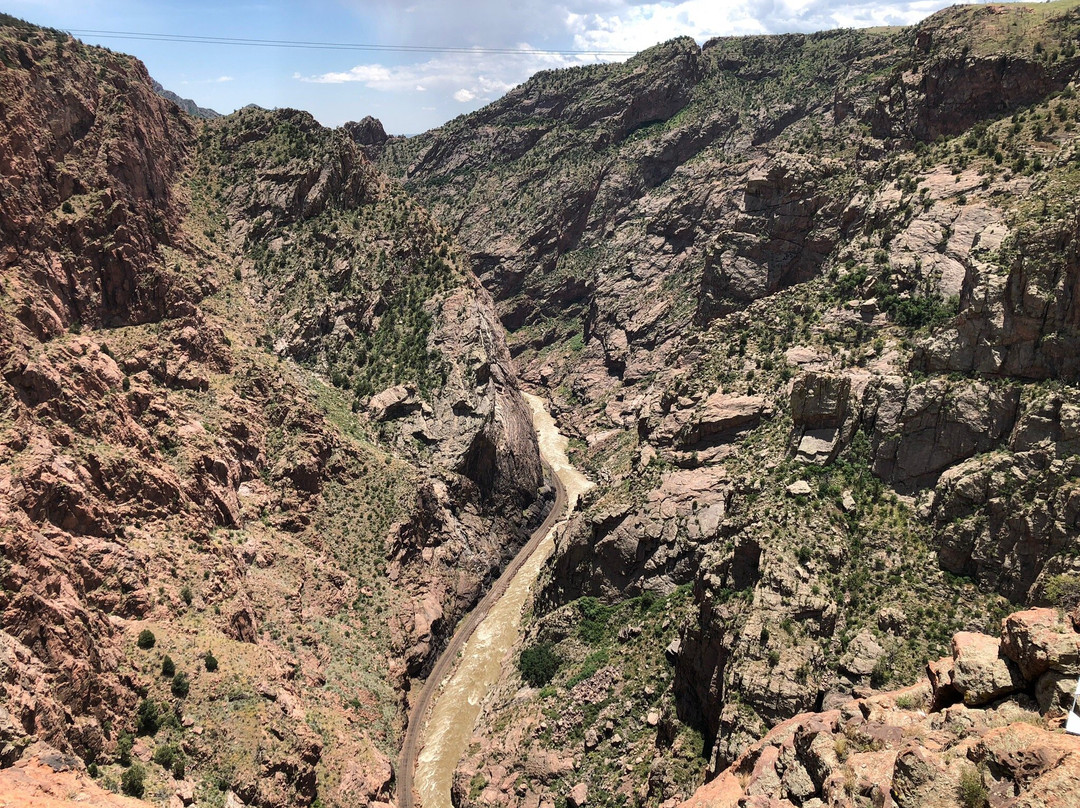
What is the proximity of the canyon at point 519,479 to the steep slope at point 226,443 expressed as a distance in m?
0.35

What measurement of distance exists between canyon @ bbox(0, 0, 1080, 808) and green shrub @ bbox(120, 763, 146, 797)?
0.69 ft

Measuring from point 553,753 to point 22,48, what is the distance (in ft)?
253

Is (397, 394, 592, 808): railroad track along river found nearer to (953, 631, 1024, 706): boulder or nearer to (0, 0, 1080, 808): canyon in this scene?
(0, 0, 1080, 808): canyon

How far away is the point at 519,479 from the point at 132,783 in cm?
6299

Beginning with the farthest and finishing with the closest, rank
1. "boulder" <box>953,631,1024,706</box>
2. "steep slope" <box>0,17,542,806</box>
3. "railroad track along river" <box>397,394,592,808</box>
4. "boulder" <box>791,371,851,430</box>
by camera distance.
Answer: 1. "railroad track along river" <box>397,394,592,808</box>
2. "boulder" <box>791,371,851,430</box>
3. "steep slope" <box>0,17,542,806</box>
4. "boulder" <box>953,631,1024,706</box>

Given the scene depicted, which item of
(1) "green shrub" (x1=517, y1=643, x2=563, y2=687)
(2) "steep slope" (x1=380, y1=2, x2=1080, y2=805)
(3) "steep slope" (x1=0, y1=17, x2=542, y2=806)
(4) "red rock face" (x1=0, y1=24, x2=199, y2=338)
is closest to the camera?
(2) "steep slope" (x1=380, y1=2, x2=1080, y2=805)

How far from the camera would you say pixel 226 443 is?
67.8 m

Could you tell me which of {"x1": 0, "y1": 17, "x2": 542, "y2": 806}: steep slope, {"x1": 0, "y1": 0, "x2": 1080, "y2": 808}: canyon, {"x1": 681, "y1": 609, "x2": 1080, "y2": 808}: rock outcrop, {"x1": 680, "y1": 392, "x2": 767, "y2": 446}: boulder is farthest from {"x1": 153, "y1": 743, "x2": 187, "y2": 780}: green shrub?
{"x1": 680, "y1": 392, "x2": 767, "y2": 446}: boulder

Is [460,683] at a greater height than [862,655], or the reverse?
[862,655]

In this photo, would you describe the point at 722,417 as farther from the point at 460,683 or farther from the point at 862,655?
the point at 460,683

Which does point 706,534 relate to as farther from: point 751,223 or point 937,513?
point 751,223

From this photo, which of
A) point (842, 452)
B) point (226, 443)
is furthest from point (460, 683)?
point (842, 452)

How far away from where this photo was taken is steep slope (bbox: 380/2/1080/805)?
37.8 meters

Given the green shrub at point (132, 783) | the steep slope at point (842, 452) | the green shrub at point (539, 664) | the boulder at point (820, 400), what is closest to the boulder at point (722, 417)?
the steep slope at point (842, 452)
